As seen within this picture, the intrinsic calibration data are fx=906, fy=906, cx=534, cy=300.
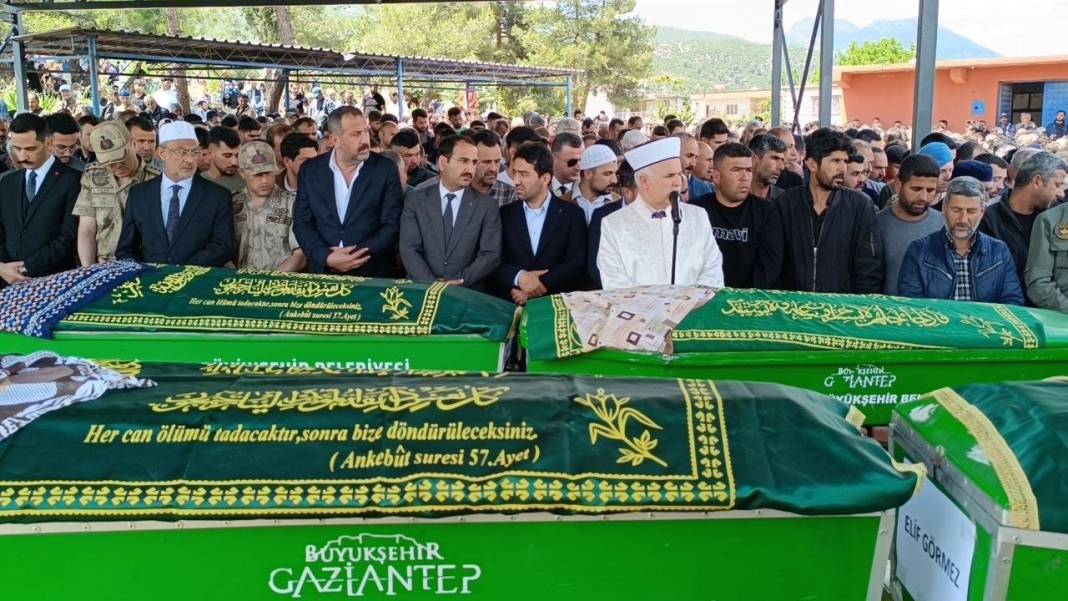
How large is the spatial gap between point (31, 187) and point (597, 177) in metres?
3.18

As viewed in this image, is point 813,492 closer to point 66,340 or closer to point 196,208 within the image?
point 66,340

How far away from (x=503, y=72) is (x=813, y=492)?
67.9 ft

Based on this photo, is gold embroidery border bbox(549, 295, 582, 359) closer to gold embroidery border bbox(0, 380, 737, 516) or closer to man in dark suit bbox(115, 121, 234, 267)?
gold embroidery border bbox(0, 380, 737, 516)

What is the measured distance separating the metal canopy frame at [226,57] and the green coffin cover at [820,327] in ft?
29.5

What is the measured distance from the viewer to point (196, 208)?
4.64 meters

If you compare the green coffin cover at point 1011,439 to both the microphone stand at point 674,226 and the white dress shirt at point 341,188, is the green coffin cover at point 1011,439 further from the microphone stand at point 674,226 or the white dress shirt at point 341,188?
the white dress shirt at point 341,188

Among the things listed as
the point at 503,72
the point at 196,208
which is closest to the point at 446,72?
the point at 503,72

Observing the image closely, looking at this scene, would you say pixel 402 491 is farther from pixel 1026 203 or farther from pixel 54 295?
pixel 1026 203

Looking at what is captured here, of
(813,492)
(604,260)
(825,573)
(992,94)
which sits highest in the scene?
(992,94)

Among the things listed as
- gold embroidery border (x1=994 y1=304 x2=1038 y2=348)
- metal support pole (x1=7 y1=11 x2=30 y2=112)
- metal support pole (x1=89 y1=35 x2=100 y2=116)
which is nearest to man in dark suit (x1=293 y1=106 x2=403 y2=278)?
gold embroidery border (x1=994 y1=304 x2=1038 y2=348)

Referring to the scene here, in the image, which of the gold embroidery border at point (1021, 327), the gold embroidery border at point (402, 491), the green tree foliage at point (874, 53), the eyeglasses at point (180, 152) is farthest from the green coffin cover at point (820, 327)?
the green tree foliage at point (874, 53)

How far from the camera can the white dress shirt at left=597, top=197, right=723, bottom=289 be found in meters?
3.95

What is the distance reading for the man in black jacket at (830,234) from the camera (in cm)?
444

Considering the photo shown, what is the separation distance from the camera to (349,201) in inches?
186
